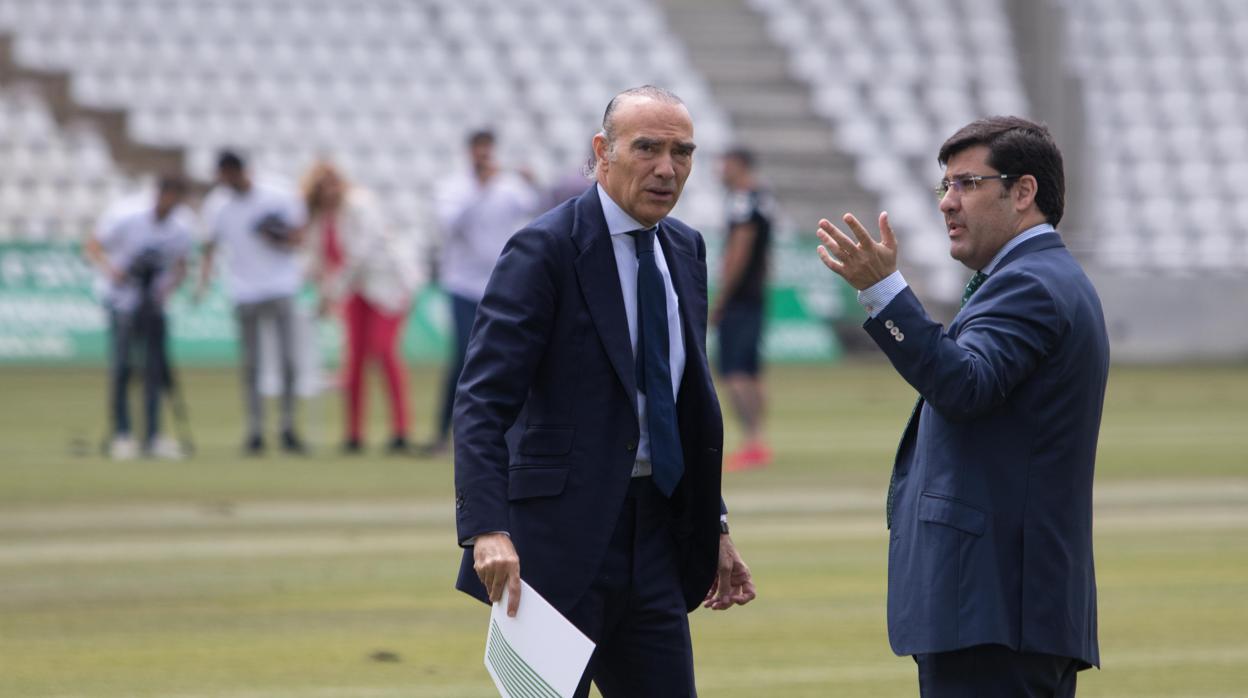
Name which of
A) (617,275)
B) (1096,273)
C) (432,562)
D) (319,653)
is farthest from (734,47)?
(617,275)

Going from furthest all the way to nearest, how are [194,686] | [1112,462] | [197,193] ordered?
[197,193]
[1112,462]
[194,686]

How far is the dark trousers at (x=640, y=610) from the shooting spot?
4.59 m

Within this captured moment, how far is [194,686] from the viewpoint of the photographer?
22.7 ft

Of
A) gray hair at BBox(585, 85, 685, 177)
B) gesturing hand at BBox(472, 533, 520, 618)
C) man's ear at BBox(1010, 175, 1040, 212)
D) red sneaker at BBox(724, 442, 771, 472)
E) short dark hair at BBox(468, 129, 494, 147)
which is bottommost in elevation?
red sneaker at BBox(724, 442, 771, 472)

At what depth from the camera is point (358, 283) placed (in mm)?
15727

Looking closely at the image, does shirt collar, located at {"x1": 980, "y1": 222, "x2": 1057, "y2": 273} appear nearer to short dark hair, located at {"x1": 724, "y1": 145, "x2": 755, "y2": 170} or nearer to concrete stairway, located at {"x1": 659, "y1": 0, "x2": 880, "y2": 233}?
short dark hair, located at {"x1": 724, "y1": 145, "x2": 755, "y2": 170}

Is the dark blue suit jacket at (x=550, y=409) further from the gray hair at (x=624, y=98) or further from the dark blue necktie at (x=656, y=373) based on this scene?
the gray hair at (x=624, y=98)

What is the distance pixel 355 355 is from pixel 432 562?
5981mm

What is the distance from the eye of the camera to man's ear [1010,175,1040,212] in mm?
4441

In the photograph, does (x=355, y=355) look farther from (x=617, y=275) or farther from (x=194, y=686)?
(x=617, y=275)

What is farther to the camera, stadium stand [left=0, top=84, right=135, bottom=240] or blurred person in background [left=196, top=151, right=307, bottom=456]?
stadium stand [left=0, top=84, right=135, bottom=240]

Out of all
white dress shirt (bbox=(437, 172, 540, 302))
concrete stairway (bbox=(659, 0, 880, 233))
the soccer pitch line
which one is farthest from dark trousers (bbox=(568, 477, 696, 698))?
concrete stairway (bbox=(659, 0, 880, 233))

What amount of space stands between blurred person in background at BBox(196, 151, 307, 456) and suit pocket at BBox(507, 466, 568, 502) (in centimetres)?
1137

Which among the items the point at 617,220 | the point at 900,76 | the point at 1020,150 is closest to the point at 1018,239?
the point at 1020,150
